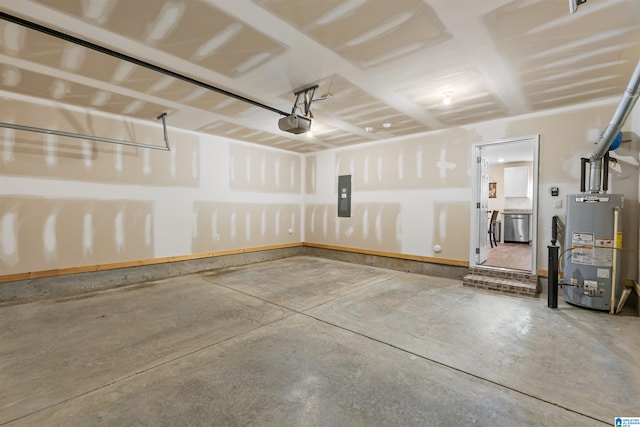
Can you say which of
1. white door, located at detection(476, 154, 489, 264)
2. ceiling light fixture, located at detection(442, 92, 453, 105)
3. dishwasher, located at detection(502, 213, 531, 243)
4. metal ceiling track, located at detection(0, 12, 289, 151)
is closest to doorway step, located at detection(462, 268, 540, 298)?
white door, located at detection(476, 154, 489, 264)

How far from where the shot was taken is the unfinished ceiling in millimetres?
2109

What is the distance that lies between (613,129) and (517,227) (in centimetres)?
695

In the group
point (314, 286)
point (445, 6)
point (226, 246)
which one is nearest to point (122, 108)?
point (226, 246)

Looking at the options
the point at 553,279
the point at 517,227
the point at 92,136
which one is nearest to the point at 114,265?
the point at 92,136

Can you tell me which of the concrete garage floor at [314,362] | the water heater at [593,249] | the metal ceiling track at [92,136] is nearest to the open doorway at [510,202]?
the water heater at [593,249]

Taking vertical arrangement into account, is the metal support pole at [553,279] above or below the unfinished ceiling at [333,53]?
Answer: below

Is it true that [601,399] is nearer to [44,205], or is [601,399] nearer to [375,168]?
[375,168]

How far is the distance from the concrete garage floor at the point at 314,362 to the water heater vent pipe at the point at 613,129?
5.66 feet

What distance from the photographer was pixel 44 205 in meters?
3.97

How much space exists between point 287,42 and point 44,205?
421cm

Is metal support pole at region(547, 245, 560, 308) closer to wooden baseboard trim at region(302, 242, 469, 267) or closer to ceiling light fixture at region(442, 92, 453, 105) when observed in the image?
wooden baseboard trim at region(302, 242, 469, 267)

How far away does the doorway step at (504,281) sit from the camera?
4.07 m

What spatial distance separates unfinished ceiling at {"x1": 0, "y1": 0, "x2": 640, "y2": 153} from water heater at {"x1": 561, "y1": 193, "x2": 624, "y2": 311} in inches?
56.5

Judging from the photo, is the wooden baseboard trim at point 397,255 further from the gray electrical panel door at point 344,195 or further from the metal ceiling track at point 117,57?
the metal ceiling track at point 117,57
